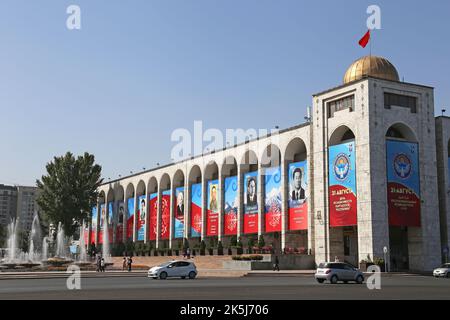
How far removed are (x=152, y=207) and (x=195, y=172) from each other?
11447 mm

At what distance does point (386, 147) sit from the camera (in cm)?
4803

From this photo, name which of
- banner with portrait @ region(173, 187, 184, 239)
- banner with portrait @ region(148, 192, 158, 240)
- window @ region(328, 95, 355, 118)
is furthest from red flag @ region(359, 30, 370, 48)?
banner with portrait @ region(148, 192, 158, 240)

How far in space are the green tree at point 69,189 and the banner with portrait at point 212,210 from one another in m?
22.1

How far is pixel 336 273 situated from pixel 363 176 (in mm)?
18883

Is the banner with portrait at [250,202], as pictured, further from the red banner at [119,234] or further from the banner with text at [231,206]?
the red banner at [119,234]

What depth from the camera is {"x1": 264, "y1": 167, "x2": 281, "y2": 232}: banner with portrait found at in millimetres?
56312

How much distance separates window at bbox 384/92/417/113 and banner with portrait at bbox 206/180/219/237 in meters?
25.0

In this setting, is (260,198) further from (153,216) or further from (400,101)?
(153,216)

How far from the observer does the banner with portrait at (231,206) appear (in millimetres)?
63000

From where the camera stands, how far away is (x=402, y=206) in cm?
4781
